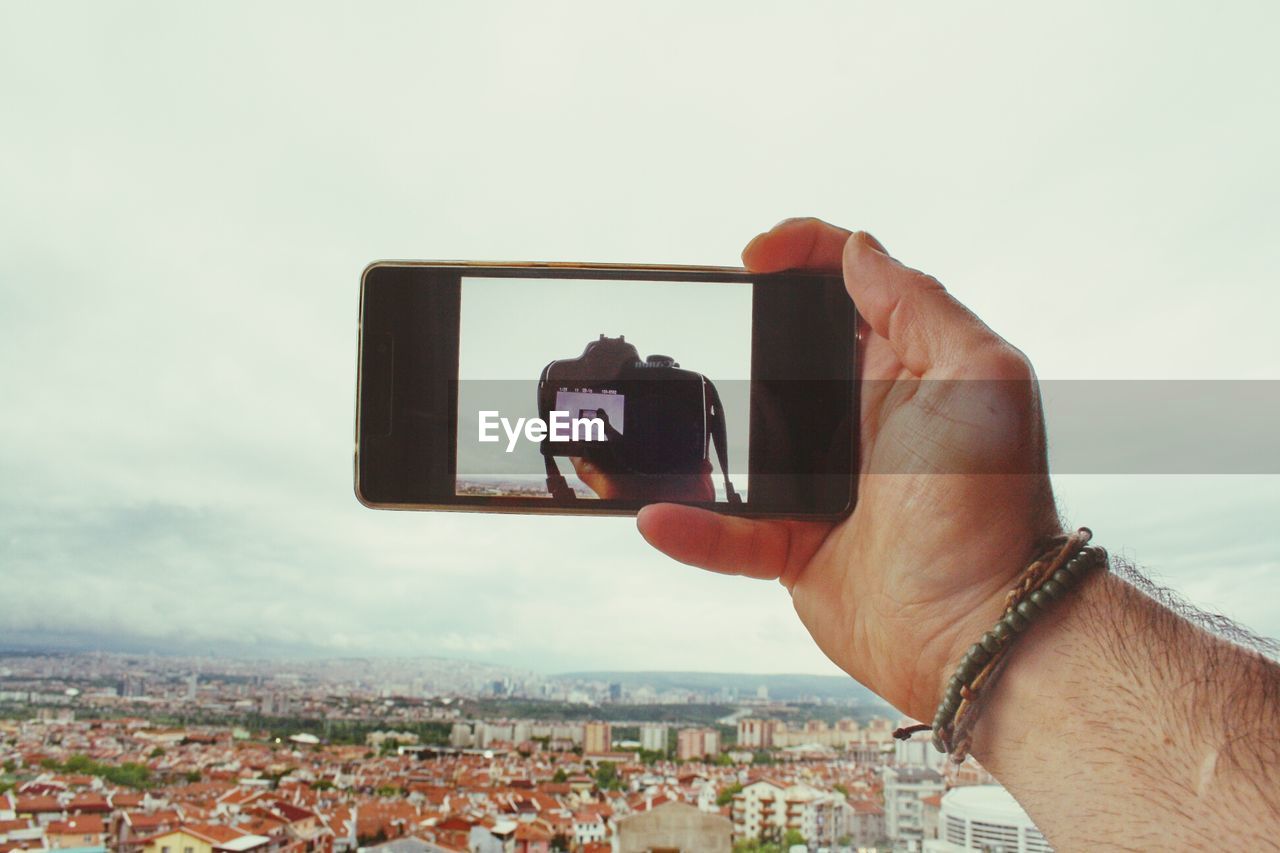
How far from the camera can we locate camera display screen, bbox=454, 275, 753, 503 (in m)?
0.56

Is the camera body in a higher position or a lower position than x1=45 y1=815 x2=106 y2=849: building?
higher

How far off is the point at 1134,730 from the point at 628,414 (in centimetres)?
31

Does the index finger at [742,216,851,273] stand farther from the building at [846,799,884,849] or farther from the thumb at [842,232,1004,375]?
the building at [846,799,884,849]

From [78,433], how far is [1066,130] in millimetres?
2998

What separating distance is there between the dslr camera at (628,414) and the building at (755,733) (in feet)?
5.83

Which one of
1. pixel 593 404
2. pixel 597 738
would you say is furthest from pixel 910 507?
pixel 597 738

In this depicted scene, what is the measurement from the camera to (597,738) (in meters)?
2.41

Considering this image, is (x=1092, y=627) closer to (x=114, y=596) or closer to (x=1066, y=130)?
(x=1066, y=130)

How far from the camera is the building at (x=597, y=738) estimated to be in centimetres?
239

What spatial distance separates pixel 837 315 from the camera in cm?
58

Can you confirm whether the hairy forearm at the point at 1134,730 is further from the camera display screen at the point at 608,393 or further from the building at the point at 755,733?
the building at the point at 755,733

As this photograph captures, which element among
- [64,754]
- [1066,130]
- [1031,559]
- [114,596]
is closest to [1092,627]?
[1031,559]

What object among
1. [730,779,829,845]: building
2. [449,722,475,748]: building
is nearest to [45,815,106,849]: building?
[449,722,475,748]: building

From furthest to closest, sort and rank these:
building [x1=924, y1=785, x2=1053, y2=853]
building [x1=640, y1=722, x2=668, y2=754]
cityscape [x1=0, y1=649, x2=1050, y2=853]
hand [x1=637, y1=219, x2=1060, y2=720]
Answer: building [x1=640, y1=722, x2=668, y2=754] → cityscape [x1=0, y1=649, x2=1050, y2=853] → building [x1=924, y1=785, x2=1053, y2=853] → hand [x1=637, y1=219, x2=1060, y2=720]
